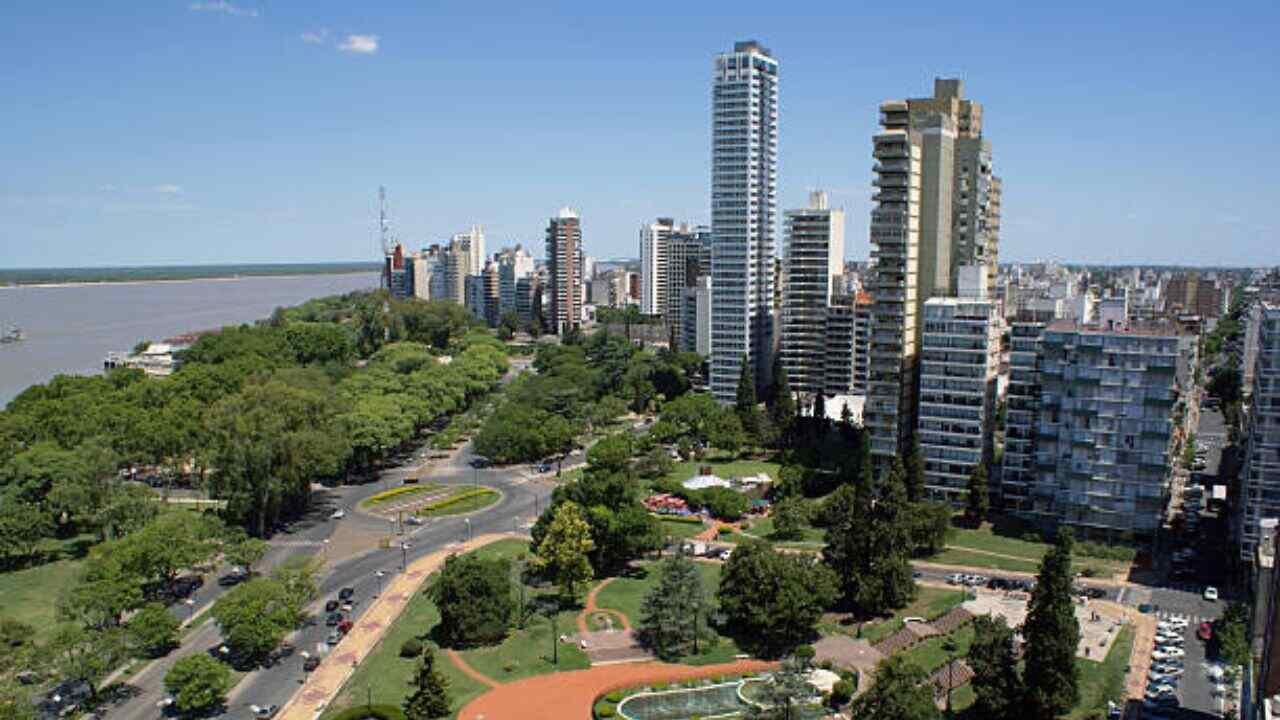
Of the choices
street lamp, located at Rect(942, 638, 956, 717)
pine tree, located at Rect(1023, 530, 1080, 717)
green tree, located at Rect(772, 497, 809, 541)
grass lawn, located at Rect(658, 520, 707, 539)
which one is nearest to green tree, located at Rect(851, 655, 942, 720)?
pine tree, located at Rect(1023, 530, 1080, 717)

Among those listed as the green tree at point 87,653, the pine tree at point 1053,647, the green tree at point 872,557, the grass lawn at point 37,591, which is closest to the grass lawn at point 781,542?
the green tree at point 872,557

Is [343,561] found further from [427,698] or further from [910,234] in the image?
[910,234]

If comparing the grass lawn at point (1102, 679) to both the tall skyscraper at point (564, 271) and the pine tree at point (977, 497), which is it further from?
the tall skyscraper at point (564, 271)

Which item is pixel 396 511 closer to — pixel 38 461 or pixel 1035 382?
pixel 38 461

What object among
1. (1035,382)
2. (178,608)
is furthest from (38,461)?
(1035,382)

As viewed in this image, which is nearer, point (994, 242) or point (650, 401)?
point (994, 242)
